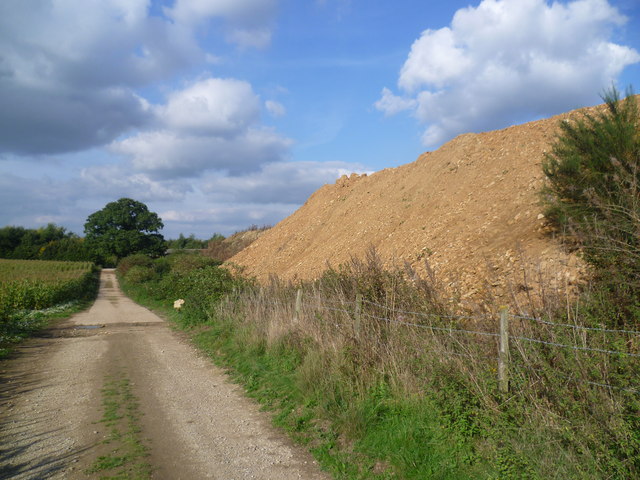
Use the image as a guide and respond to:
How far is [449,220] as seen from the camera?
1401cm

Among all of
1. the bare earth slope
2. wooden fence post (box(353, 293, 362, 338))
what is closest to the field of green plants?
the bare earth slope

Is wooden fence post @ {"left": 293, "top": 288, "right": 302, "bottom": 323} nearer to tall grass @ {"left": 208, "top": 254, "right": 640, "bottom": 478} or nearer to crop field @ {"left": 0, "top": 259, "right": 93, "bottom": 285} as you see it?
tall grass @ {"left": 208, "top": 254, "right": 640, "bottom": 478}

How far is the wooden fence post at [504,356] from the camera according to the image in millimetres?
4508

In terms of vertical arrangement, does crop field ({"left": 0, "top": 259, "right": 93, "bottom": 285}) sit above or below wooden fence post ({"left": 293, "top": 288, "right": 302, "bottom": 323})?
above

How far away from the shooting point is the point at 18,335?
12.3 metres

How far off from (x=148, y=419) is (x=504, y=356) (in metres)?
4.36

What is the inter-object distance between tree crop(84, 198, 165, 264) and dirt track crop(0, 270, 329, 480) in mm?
60230

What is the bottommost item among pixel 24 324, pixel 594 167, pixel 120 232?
pixel 24 324

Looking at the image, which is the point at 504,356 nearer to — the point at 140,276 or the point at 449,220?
the point at 449,220

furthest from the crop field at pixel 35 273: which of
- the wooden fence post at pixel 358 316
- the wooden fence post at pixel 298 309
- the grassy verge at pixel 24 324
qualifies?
the wooden fence post at pixel 358 316

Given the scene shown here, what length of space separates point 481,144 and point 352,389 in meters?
14.9

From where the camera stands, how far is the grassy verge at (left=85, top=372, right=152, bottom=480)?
4527mm

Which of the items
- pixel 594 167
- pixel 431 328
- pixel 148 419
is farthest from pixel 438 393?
pixel 594 167

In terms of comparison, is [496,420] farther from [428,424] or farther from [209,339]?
[209,339]
